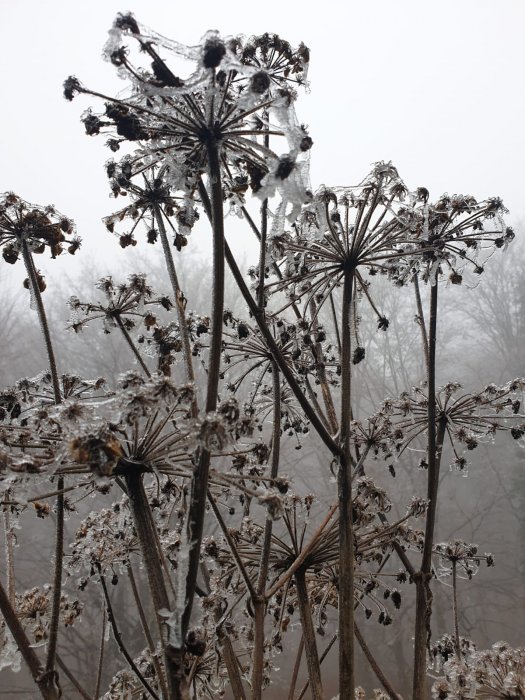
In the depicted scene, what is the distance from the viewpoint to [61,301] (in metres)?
27.9

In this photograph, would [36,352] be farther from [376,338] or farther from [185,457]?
[185,457]

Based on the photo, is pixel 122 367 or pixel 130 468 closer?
pixel 130 468

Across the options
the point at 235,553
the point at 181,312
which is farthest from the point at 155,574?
the point at 181,312

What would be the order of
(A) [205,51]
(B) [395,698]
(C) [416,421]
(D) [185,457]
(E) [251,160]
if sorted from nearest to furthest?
(A) [205,51] → (E) [251,160] → (D) [185,457] → (B) [395,698] → (C) [416,421]

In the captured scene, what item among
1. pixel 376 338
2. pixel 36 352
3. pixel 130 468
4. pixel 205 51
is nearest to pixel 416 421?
pixel 130 468

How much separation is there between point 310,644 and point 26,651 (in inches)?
57.1

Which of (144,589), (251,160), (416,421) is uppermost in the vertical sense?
(251,160)

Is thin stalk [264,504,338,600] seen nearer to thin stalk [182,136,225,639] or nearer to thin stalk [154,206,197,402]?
thin stalk [182,136,225,639]

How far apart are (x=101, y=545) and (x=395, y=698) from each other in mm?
1963

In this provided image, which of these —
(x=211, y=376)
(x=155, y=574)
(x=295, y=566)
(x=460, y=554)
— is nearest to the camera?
(x=211, y=376)

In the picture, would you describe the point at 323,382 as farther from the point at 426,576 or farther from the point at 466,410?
the point at 466,410

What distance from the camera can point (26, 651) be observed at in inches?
67.2

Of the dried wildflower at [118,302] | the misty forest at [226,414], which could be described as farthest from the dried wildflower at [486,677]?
the dried wildflower at [118,302]

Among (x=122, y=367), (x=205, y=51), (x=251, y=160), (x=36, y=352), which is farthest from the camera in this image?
(x=36, y=352)
